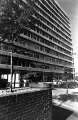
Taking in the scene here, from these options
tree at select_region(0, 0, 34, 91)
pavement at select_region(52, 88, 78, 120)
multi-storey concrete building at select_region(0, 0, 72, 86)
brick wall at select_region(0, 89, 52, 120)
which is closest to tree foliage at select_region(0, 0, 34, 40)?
tree at select_region(0, 0, 34, 91)

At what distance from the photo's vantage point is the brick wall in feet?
18.5

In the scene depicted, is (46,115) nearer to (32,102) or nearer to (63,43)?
(32,102)

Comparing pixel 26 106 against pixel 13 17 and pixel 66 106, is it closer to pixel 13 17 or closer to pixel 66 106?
pixel 13 17

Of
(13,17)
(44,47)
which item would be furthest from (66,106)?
(44,47)

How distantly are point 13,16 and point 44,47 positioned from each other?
43852mm

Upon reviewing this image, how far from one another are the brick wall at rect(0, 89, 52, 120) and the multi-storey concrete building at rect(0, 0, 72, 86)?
2110cm

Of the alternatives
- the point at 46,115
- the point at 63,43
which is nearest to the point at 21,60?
the point at 46,115

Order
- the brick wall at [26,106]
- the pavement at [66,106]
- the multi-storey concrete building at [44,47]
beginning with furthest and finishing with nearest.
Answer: the multi-storey concrete building at [44,47] → the pavement at [66,106] → the brick wall at [26,106]

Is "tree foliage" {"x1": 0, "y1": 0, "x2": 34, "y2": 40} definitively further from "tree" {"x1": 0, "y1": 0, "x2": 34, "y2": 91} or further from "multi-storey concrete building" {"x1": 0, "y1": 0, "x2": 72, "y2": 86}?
"multi-storey concrete building" {"x1": 0, "y1": 0, "x2": 72, "y2": 86}

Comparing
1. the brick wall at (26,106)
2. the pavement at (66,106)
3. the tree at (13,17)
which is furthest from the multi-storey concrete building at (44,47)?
the brick wall at (26,106)

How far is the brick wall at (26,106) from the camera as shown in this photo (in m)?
5.64

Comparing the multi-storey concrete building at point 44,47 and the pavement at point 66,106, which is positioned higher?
the multi-storey concrete building at point 44,47

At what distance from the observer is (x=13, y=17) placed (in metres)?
8.19

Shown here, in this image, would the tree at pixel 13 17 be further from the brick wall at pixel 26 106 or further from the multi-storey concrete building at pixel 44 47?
the multi-storey concrete building at pixel 44 47
